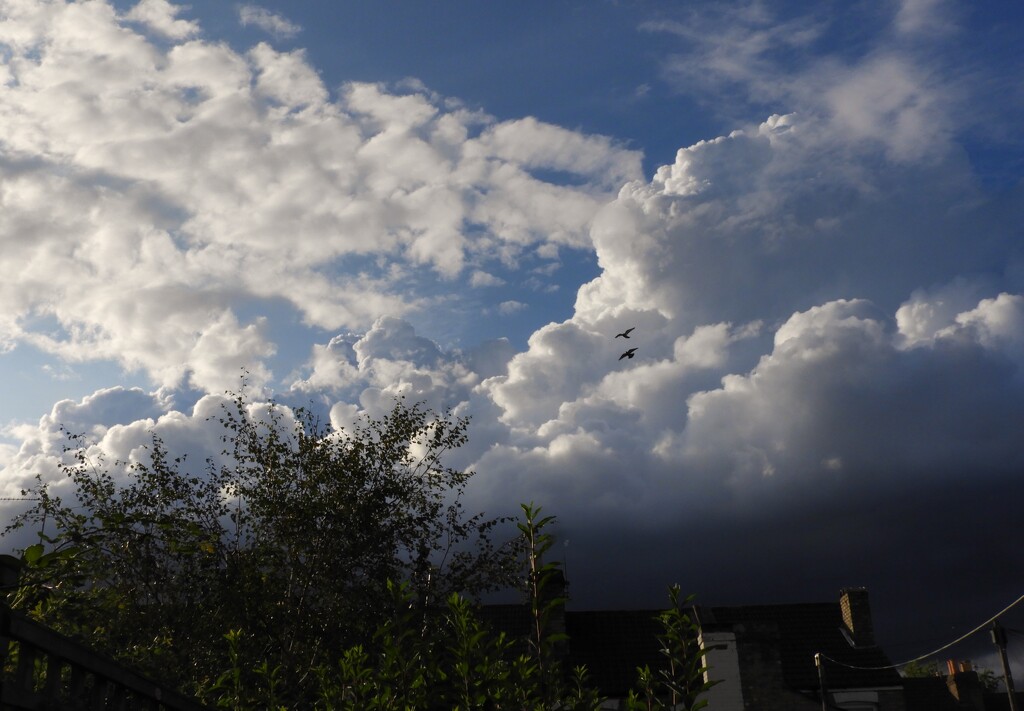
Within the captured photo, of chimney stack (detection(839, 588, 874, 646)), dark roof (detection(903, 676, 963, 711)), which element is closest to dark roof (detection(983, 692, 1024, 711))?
dark roof (detection(903, 676, 963, 711))

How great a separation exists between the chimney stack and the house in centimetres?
4

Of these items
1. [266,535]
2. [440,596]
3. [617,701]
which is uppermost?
[266,535]

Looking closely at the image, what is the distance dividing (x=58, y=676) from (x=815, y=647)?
122ft

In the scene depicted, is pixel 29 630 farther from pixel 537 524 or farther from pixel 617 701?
pixel 617 701

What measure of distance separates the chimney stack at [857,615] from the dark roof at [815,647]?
0.33 metres

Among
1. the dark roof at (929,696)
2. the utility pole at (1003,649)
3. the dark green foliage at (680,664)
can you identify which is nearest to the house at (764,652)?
the utility pole at (1003,649)

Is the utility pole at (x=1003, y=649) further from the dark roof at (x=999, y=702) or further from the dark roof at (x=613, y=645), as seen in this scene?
the dark roof at (x=999, y=702)

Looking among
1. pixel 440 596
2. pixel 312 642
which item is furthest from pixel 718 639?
pixel 312 642

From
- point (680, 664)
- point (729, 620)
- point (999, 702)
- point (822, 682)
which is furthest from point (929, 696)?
point (680, 664)

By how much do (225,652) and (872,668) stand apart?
82.4ft

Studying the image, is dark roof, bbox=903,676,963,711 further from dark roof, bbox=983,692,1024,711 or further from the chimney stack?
the chimney stack

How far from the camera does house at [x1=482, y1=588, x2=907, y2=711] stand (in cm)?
2906

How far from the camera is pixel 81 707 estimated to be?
203 inches

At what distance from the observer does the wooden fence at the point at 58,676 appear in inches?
179
